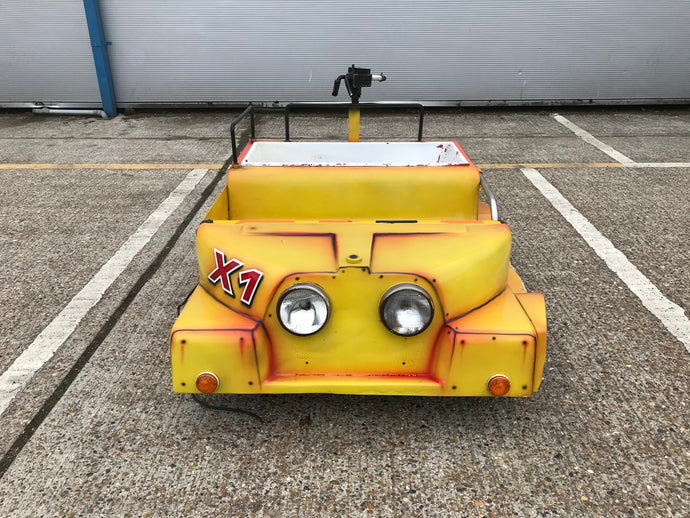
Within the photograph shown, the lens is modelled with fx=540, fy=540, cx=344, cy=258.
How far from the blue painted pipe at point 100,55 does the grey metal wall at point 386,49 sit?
0.55 feet

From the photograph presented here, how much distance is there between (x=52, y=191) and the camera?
536 cm

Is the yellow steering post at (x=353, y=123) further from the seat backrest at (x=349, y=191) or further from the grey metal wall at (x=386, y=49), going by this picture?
the grey metal wall at (x=386, y=49)

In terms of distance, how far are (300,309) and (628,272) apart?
106 inches

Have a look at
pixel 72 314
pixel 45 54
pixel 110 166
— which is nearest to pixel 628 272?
pixel 72 314

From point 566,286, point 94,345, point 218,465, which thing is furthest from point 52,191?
point 566,286

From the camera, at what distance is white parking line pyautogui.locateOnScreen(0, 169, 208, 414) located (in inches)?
111

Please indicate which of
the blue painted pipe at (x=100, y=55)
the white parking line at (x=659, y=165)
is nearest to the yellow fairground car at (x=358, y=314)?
the white parking line at (x=659, y=165)

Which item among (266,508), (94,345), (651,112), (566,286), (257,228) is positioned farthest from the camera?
(651,112)

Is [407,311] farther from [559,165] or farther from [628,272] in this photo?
[559,165]

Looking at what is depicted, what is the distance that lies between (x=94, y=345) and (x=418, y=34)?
6964mm

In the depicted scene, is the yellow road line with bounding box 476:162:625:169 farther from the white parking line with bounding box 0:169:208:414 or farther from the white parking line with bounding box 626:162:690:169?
the white parking line with bounding box 0:169:208:414

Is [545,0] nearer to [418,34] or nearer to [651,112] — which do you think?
[418,34]

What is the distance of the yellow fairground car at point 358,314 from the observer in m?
2.26

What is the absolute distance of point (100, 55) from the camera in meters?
8.00
